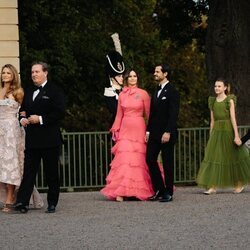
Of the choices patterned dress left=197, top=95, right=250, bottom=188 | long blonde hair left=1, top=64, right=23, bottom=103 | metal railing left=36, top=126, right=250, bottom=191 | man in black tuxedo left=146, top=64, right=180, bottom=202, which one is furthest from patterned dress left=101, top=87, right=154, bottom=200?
metal railing left=36, top=126, right=250, bottom=191

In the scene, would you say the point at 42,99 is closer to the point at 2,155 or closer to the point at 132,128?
the point at 2,155

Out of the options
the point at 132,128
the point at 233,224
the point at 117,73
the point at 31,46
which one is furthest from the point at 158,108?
the point at 31,46

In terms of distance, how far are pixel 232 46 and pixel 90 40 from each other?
44.0ft

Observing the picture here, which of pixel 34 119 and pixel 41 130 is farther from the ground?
pixel 34 119

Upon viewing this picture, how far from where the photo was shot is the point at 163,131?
13.6 meters

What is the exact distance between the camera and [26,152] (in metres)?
12.5

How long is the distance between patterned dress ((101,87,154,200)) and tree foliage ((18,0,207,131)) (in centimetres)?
1521

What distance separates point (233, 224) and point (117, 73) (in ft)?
15.5

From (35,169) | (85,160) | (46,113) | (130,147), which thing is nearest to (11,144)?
(35,169)

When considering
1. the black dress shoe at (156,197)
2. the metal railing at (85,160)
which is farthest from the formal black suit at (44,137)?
the metal railing at (85,160)

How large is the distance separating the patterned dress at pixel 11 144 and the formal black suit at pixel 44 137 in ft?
1.17

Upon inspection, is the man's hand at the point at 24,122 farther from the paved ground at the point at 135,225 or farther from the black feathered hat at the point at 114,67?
the black feathered hat at the point at 114,67

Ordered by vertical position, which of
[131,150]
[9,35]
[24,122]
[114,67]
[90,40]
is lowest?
[131,150]

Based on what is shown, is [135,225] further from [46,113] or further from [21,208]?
[46,113]
